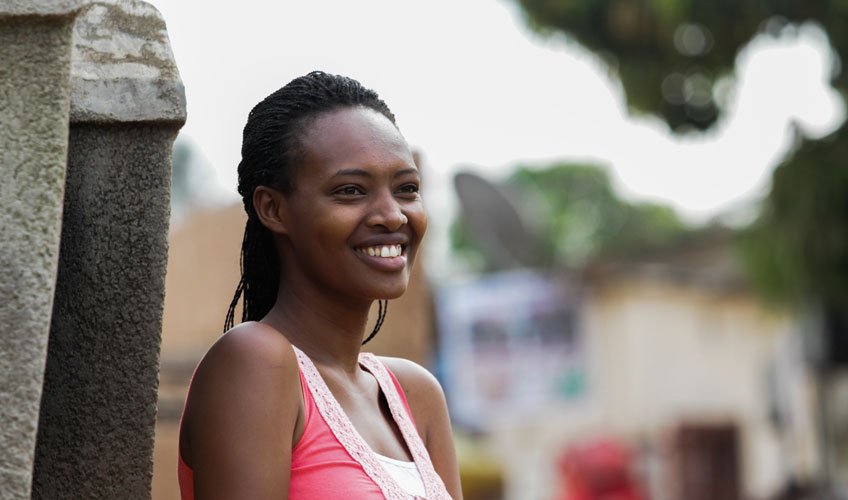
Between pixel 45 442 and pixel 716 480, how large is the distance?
16698mm

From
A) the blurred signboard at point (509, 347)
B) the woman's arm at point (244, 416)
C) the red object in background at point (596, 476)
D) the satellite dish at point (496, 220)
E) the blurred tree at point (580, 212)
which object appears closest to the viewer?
the woman's arm at point (244, 416)

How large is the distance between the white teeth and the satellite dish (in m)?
9.64

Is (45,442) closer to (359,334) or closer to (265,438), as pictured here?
(265,438)

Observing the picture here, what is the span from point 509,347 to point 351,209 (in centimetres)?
1382

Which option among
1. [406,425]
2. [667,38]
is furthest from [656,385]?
[406,425]

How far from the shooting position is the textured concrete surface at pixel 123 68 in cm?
167

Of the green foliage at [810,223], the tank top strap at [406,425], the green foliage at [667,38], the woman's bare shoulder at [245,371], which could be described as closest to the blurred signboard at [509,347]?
the green foliage at [667,38]

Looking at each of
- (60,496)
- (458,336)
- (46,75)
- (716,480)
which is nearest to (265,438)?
(60,496)

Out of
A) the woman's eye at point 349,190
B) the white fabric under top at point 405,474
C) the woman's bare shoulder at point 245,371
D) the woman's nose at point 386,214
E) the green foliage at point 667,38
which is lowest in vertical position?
the white fabric under top at point 405,474

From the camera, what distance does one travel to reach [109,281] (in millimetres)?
1662

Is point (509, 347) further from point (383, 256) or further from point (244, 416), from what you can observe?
point (244, 416)

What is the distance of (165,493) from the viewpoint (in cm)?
521

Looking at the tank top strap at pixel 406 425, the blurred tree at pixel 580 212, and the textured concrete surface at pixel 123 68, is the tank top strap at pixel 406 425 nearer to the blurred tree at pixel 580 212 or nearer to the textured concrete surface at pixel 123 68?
the textured concrete surface at pixel 123 68

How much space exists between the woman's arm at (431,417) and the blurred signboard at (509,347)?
41.5ft
